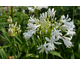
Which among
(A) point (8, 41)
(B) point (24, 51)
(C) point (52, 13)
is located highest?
(C) point (52, 13)

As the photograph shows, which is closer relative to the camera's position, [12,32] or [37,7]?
[12,32]

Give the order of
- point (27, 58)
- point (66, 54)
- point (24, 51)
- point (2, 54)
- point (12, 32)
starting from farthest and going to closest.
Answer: point (66, 54) < point (24, 51) < point (2, 54) < point (27, 58) < point (12, 32)

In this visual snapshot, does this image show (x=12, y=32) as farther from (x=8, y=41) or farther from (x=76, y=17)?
(x=76, y=17)

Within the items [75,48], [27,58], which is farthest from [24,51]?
[75,48]

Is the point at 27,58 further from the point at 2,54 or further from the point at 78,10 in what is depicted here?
the point at 78,10

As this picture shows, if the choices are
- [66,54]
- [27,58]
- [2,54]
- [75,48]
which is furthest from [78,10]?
[2,54]

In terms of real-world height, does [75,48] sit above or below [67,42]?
below

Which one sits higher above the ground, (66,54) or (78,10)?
(78,10)

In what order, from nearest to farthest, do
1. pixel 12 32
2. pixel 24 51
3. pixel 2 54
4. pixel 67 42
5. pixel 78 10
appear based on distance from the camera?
pixel 67 42 < pixel 12 32 < pixel 2 54 < pixel 24 51 < pixel 78 10

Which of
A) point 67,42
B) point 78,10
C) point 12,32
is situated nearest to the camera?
point 67,42
